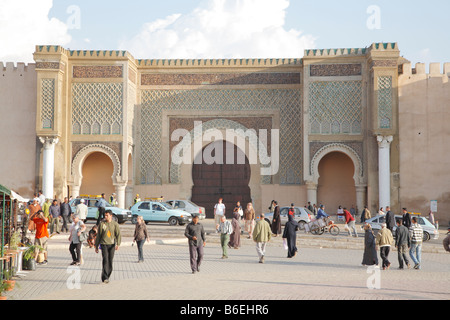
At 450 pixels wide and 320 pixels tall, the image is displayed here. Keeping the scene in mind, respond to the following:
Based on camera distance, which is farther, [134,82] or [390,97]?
[134,82]

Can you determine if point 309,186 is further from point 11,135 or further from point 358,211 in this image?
point 11,135

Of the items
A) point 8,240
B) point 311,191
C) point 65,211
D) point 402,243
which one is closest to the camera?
point 8,240

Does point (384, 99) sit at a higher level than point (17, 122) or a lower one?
higher

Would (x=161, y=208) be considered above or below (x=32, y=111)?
below

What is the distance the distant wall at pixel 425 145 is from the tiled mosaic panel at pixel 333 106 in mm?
1772

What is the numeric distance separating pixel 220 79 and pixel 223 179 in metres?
3.97

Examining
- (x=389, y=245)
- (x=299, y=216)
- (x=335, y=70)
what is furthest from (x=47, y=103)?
(x=389, y=245)

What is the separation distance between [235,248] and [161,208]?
5762 millimetres

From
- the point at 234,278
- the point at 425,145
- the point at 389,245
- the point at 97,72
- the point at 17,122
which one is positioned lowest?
the point at 234,278

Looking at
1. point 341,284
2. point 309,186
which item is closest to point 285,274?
point 341,284

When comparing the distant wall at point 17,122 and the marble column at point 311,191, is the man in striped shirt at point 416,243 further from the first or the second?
the distant wall at point 17,122

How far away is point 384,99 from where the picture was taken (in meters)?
22.0

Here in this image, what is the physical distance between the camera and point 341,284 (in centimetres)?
964

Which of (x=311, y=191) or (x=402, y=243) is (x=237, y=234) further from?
(x=311, y=191)
